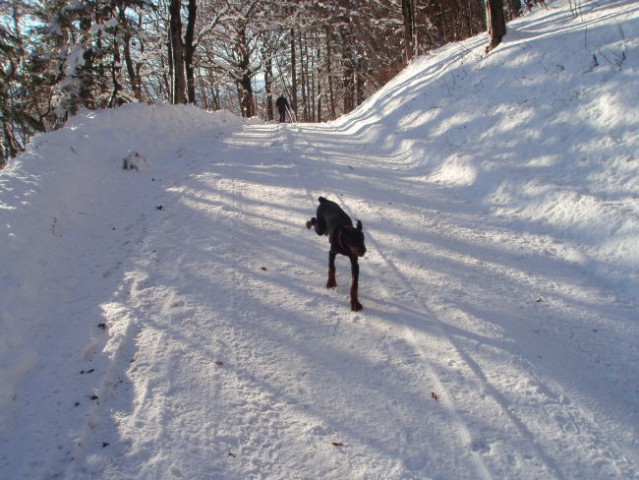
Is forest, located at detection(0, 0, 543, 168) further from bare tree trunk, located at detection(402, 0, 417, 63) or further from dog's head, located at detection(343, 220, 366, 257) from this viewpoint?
dog's head, located at detection(343, 220, 366, 257)

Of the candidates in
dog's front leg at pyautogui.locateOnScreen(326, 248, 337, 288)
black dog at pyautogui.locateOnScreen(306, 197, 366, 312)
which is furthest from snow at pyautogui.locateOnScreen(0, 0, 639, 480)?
black dog at pyautogui.locateOnScreen(306, 197, 366, 312)

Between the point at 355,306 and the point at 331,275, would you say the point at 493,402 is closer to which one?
the point at 355,306

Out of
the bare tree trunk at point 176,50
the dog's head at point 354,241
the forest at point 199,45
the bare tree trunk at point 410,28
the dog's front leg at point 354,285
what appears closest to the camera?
the dog's head at point 354,241

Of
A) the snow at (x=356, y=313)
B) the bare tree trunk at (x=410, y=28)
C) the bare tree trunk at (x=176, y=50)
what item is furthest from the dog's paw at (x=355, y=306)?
the bare tree trunk at (x=410, y=28)

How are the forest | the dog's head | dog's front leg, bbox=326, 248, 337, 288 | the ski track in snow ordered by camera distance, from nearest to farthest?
the ski track in snow, the dog's head, dog's front leg, bbox=326, 248, 337, 288, the forest

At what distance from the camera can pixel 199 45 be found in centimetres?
2536

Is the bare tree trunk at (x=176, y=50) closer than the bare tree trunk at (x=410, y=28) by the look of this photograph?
Yes

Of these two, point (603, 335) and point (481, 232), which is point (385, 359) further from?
point (481, 232)

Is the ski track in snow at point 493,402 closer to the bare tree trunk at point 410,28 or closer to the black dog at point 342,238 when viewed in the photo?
the black dog at point 342,238

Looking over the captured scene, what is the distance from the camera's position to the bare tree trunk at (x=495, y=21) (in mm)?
11016

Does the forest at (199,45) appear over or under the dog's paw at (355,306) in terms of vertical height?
over

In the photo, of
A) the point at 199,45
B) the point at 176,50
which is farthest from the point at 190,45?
the point at 199,45

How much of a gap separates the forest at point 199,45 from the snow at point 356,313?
18.7ft

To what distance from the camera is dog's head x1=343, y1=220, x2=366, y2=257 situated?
425 centimetres
